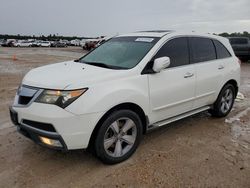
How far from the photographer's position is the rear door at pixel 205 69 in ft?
15.2

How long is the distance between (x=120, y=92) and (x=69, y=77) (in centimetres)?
67

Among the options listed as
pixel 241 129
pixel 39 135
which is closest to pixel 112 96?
pixel 39 135

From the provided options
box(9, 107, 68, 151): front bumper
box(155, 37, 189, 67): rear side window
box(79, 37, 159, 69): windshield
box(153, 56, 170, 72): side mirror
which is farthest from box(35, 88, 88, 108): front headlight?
box(155, 37, 189, 67): rear side window

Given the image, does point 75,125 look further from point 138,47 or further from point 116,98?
point 138,47

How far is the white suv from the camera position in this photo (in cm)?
313

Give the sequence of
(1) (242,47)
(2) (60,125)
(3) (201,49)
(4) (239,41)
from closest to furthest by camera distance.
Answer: (2) (60,125) < (3) (201,49) < (1) (242,47) < (4) (239,41)

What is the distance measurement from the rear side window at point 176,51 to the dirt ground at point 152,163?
1276mm

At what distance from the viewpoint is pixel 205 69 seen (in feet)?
15.6

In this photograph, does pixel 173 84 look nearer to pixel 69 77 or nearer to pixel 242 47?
pixel 69 77

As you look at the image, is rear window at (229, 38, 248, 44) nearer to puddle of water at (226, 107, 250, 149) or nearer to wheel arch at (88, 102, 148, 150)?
puddle of water at (226, 107, 250, 149)

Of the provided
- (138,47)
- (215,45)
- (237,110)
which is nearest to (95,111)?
(138,47)

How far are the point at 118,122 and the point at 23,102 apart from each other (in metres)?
1.24

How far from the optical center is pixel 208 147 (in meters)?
4.16

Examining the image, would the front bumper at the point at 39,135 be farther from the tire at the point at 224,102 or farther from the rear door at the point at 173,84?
the tire at the point at 224,102
